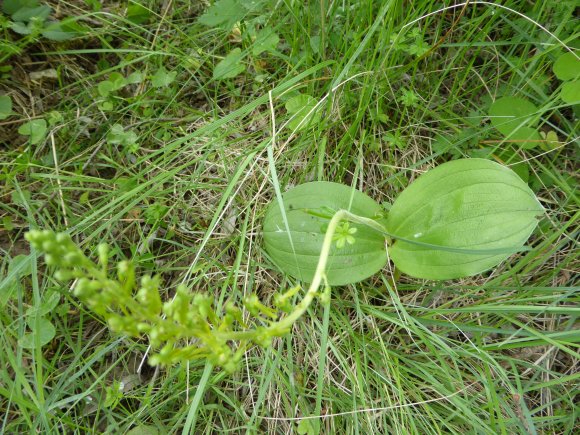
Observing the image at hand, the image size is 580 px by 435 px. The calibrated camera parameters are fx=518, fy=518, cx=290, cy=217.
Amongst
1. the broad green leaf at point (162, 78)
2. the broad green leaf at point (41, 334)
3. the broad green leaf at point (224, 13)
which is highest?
the broad green leaf at point (224, 13)

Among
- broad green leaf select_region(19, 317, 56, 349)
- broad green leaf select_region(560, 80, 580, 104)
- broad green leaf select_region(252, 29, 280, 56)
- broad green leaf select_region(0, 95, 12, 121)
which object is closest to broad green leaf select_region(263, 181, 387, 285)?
broad green leaf select_region(252, 29, 280, 56)

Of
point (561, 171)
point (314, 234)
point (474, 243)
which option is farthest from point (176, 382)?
point (561, 171)

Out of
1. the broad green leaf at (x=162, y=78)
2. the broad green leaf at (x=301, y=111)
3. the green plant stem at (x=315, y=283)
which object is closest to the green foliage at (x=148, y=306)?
the green plant stem at (x=315, y=283)

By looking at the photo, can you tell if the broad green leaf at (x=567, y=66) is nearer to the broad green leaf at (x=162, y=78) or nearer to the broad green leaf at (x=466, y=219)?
the broad green leaf at (x=466, y=219)

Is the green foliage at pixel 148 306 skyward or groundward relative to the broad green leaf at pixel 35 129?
skyward

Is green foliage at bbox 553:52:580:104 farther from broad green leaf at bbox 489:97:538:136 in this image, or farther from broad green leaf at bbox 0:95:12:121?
broad green leaf at bbox 0:95:12:121

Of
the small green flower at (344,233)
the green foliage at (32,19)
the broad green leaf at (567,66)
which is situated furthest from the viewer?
the green foliage at (32,19)
